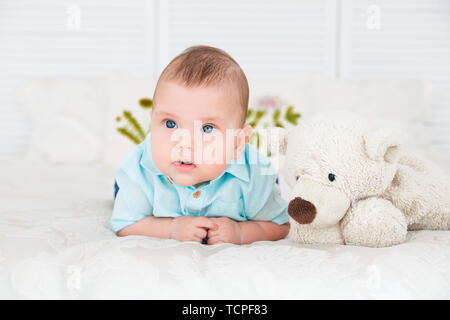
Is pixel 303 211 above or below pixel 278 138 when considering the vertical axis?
below

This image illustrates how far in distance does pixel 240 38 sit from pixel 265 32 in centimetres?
15

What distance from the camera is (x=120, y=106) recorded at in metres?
2.12

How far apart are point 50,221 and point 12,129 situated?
226 cm

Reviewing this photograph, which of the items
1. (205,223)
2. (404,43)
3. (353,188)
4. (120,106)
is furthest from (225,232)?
(404,43)

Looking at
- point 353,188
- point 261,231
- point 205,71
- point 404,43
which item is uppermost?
point 404,43

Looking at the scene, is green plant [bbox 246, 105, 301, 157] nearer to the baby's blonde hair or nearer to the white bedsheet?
the baby's blonde hair

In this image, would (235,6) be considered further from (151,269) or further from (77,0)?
(151,269)

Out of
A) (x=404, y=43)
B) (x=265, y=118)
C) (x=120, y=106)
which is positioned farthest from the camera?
(x=404, y=43)

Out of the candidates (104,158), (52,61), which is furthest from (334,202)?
(52,61)

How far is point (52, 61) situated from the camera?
9.59 ft

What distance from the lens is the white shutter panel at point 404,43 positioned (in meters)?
2.73

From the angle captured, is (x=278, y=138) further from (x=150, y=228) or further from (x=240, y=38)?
(x=240, y=38)

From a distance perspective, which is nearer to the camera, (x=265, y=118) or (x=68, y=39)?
(x=265, y=118)

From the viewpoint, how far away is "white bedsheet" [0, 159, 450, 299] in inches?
24.4
